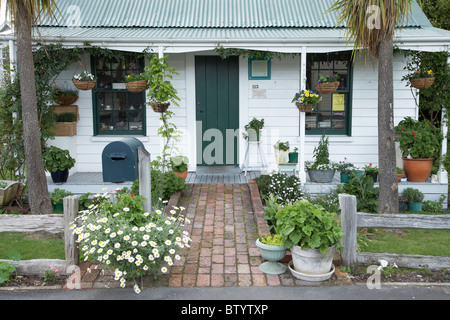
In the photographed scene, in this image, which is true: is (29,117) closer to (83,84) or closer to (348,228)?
(83,84)

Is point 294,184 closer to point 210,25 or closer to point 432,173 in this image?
point 432,173

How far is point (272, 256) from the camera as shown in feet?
16.7

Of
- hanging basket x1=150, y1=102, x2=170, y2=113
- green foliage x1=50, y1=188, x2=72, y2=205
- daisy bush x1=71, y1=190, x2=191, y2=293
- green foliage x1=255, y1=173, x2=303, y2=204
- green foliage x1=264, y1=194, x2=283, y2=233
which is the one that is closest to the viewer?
daisy bush x1=71, y1=190, x2=191, y2=293

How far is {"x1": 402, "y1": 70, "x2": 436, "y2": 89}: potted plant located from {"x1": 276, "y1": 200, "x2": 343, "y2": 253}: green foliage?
4.92m

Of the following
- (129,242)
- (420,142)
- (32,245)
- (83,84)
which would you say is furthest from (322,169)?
(32,245)

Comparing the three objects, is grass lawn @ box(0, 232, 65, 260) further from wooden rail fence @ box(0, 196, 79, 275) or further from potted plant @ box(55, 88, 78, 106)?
potted plant @ box(55, 88, 78, 106)

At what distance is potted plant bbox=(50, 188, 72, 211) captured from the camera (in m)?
8.11

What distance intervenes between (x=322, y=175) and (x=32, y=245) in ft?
16.9

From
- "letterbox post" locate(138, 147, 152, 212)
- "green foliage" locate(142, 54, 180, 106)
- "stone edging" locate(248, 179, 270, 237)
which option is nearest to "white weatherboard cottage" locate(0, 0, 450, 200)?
"green foliage" locate(142, 54, 180, 106)

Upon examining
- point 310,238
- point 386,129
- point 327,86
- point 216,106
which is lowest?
point 310,238

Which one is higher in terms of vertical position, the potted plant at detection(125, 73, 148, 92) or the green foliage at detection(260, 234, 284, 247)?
the potted plant at detection(125, 73, 148, 92)

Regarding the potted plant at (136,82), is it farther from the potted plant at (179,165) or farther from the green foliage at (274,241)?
the green foliage at (274,241)

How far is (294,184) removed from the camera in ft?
25.6

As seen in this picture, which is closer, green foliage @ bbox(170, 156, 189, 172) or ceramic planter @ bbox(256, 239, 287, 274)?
ceramic planter @ bbox(256, 239, 287, 274)
